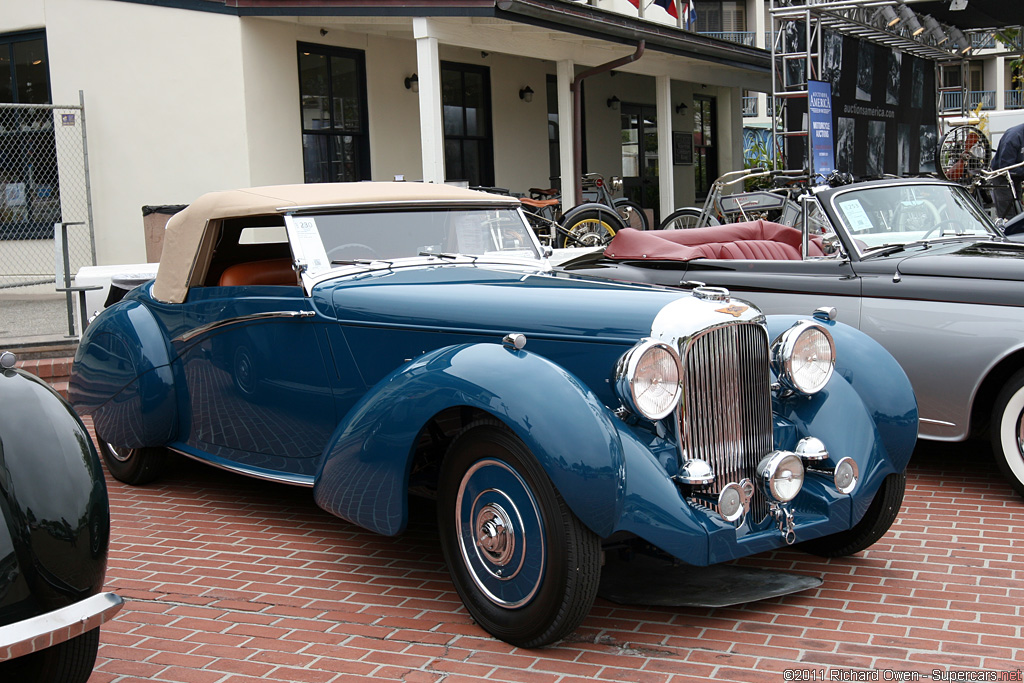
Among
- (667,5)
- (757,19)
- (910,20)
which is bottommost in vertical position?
(910,20)

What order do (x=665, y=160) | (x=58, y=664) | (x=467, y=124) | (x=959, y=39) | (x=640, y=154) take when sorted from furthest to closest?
(x=640, y=154) → (x=959, y=39) → (x=665, y=160) → (x=467, y=124) → (x=58, y=664)

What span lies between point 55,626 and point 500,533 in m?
1.39

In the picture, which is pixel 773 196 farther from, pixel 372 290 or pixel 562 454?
pixel 562 454

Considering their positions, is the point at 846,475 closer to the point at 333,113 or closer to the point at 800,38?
the point at 333,113

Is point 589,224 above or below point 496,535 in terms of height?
above

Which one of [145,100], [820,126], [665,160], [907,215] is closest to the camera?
[907,215]

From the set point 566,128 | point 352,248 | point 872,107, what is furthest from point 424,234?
point 872,107

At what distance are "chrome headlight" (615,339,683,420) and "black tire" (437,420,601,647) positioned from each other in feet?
1.23

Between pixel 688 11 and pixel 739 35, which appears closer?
pixel 688 11

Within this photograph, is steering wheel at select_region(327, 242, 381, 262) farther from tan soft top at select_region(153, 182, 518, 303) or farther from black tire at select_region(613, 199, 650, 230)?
black tire at select_region(613, 199, 650, 230)

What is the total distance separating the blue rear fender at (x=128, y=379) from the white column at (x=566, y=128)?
8.41m

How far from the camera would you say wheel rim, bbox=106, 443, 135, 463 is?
17.0 ft

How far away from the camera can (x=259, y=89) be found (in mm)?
10656

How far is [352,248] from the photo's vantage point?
4.35 meters
